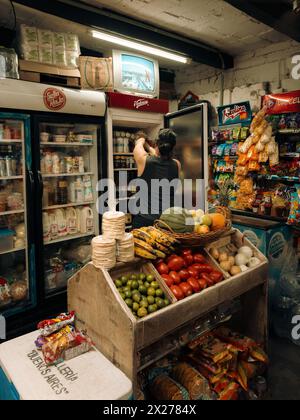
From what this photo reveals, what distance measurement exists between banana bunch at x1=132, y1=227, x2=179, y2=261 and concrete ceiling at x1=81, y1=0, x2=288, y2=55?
2609 millimetres

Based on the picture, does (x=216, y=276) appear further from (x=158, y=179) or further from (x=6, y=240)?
(x=6, y=240)

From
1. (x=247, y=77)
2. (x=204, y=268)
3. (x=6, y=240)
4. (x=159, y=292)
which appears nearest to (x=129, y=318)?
(x=159, y=292)

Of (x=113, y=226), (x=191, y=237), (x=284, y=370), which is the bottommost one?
(x=284, y=370)

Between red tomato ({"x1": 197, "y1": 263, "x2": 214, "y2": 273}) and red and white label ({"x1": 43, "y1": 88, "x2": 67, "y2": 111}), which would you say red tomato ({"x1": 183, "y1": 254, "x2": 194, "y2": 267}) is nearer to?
red tomato ({"x1": 197, "y1": 263, "x2": 214, "y2": 273})

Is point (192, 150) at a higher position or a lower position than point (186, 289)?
higher

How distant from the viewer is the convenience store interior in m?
3.21

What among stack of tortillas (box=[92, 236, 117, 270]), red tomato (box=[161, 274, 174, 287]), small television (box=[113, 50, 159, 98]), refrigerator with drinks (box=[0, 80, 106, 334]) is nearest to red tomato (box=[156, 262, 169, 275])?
red tomato (box=[161, 274, 174, 287])

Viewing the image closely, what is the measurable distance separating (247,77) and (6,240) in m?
4.15

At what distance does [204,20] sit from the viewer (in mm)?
3740

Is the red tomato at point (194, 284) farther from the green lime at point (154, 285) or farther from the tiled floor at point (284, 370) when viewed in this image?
the tiled floor at point (284, 370)

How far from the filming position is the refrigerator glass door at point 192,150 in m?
4.12
